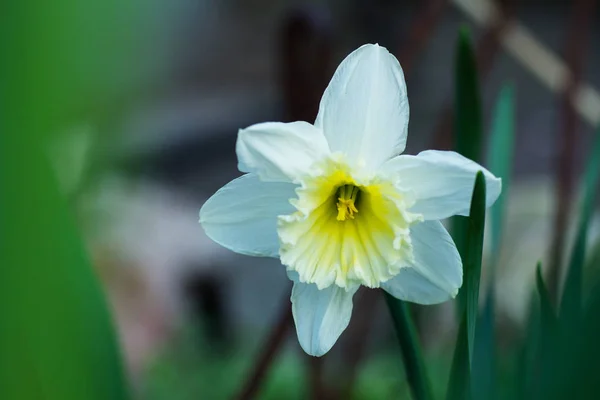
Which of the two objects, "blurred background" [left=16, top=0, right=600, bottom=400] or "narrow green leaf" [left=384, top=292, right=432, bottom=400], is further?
"blurred background" [left=16, top=0, right=600, bottom=400]

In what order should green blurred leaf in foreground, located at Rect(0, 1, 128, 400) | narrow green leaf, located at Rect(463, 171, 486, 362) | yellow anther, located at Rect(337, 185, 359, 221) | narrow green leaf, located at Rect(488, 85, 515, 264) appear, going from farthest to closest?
narrow green leaf, located at Rect(488, 85, 515, 264)
yellow anther, located at Rect(337, 185, 359, 221)
narrow green leaf, located at Rect(463, 171, 486, 362)
green blurred leaf in foreground, located at Rect(0, 1, 128, 400)

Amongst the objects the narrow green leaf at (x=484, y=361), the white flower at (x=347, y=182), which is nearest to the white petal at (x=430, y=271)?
the white flower at (x=347, y=182)

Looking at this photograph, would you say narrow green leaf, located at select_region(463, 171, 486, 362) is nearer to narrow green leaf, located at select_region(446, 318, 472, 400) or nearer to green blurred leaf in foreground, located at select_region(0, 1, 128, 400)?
narrow green leaf, located at select_region(446, 318, 472, 400)

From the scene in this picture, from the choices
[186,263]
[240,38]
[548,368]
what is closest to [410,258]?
[548,368]

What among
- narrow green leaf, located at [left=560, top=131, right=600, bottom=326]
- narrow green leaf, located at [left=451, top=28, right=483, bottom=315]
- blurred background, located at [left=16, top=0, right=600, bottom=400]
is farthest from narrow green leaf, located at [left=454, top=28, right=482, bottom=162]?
blurred background, located at [left=16, top=0, right=600, bottom=400]

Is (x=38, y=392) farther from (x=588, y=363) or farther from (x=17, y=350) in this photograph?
(x=588, y=363)

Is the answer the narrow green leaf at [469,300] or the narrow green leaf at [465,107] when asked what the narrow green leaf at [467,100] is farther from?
the narrow green leaf at [469,300]

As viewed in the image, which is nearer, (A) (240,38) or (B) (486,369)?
(B) (486,369)
